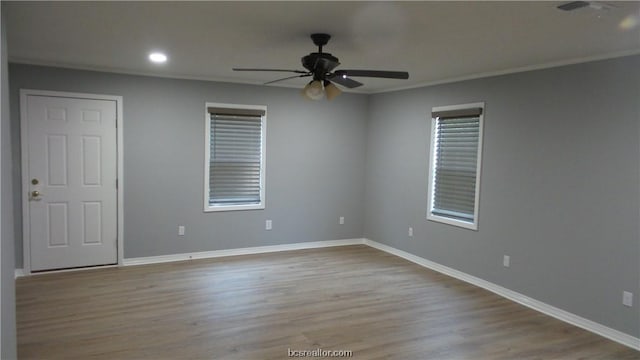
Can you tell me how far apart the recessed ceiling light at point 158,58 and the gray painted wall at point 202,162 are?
3.01ft

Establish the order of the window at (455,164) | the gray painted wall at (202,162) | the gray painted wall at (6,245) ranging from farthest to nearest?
the gray painted wall at (202,162) < the window at (455,164) < the gray painted wall at (6,245)

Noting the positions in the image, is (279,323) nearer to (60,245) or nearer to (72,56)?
(60,245)

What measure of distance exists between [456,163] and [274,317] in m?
2.86

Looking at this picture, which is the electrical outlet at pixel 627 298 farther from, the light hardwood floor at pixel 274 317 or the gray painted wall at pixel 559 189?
the light hardwood floor at pixel 274 317

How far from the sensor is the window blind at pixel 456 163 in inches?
201

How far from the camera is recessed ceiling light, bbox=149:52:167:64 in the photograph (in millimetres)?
4230

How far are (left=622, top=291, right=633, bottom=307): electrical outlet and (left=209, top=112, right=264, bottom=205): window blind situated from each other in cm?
425

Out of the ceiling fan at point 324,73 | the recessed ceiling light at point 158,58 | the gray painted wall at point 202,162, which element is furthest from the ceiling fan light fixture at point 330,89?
the gray painted wall at point 202,162

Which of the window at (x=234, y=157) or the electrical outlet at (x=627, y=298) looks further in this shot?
the window at (x=234, y=157)

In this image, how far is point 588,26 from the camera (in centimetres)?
293

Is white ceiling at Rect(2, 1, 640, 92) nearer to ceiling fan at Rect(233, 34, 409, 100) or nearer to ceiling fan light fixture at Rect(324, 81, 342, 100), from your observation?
ceiling fan at Rect(233, 34, 409, 100)

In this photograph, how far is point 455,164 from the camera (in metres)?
5.36

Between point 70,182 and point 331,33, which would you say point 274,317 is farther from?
point 70,182

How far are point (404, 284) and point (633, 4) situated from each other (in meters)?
3.39
